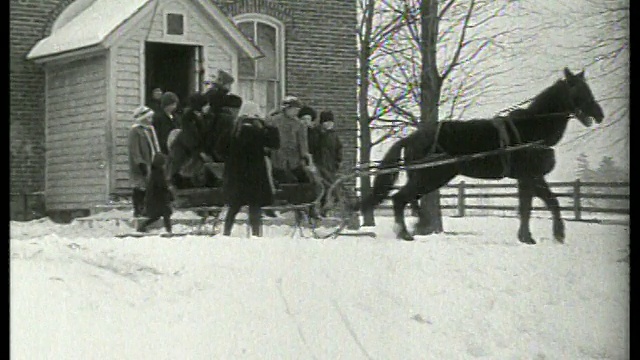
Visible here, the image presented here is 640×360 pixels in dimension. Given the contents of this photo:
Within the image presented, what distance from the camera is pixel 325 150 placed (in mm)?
9758

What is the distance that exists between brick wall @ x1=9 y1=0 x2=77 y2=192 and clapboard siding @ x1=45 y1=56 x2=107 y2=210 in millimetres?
192

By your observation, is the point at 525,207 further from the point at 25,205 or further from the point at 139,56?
the point at 25,205

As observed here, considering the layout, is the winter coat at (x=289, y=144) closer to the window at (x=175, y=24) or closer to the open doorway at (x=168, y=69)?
the window at (x=175, y=24)

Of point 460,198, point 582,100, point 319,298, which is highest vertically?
point 582,100

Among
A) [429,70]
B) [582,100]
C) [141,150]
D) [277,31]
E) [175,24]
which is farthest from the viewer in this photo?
[277,31]

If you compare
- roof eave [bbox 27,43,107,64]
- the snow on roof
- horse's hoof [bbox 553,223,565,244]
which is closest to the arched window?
the snow on roof

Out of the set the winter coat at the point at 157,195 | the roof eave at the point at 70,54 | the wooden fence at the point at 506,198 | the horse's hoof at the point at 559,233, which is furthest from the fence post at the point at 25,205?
the horse's hoof at the point at 559,233

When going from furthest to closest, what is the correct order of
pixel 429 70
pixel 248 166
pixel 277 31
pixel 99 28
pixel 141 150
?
pixel 277 31 < pixel 99 28 < pixel 429 70 < pixel 248 166 < pixel 141 150

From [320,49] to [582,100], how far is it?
4.94 metres

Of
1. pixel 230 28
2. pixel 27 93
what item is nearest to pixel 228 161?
pixel 230 28

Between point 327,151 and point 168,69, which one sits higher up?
point 168,69

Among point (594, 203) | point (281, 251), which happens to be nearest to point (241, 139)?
point (281, 251)

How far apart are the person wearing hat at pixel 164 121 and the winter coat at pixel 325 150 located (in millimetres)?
1429

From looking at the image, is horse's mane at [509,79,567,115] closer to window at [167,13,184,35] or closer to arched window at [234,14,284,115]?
arched window at [234,14,284,115]
